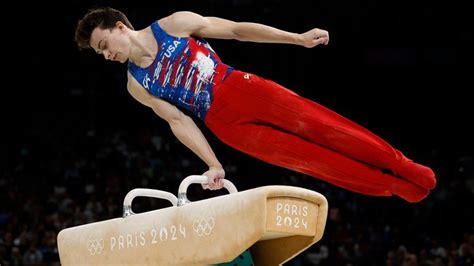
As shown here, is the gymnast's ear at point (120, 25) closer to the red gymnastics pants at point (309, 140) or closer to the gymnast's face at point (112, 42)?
the gymnast's face at point (112, 42)

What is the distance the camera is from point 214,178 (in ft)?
14.8

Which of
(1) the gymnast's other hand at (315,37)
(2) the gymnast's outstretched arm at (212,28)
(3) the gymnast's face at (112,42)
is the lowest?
(3) the gymnast's face at (112,42)

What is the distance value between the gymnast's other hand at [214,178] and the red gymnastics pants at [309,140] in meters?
0.20

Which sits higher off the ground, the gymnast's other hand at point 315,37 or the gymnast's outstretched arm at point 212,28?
the gymnast's other hand at point 315,37

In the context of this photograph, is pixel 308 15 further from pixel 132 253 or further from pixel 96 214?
pixel 132 253

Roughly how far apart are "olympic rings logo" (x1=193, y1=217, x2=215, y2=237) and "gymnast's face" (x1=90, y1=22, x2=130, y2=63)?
Result: 4.45 ft

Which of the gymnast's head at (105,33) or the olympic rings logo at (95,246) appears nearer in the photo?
the olympic rings logo at (95,246)

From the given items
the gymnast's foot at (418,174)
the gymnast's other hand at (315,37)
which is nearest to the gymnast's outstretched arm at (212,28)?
the gymnast's other hand at (315,37)

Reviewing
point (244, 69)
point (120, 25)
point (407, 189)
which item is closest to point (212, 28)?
point (120, 25)

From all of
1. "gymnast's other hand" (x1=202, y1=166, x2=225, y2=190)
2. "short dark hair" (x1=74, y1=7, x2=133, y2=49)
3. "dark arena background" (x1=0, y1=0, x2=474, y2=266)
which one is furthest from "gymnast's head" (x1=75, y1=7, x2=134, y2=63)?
"dark arena background" (x1=0, y1=0, x2=474, y2=266)

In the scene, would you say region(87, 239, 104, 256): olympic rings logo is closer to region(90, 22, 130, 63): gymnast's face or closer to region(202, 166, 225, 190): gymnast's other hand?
region(202, 166, 225, 190): gymnast's other hand

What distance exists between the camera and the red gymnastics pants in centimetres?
429

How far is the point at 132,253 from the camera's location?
164 inches

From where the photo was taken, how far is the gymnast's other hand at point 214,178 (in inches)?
178
